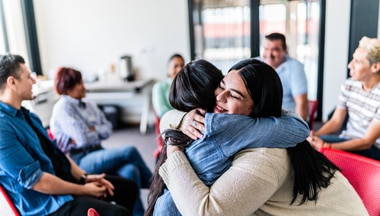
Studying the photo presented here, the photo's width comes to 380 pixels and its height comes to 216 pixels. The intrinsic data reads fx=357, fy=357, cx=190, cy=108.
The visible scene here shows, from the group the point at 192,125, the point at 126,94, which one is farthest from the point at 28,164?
the point at 126,94

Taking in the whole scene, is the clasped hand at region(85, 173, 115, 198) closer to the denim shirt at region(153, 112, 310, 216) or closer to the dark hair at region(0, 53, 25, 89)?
the dark hair at region(0, 53, 25, 89)

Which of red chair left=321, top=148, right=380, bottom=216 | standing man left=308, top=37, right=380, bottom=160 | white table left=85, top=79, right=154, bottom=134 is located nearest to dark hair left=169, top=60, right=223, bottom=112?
red chair left=321, top=148, right=380, bottom=216

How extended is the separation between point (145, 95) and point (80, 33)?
123 centimetres

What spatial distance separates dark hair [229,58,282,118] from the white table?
134 inches

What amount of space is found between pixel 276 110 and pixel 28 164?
1169 mm

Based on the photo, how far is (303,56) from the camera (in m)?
4.65

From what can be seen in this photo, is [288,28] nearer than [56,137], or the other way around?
[56,137]

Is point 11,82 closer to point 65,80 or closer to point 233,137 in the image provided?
point 65,80

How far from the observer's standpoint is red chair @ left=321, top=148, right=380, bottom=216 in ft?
4.68

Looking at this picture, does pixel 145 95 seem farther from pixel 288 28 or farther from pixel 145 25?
pixel 288 28

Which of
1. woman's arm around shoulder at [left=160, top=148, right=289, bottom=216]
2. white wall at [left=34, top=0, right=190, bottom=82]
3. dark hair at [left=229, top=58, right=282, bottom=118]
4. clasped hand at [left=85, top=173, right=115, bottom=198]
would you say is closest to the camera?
woman's arm around shoulder at [left=160, top=148, right=289, bottom=216]

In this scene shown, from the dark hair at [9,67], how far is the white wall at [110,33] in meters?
2.96

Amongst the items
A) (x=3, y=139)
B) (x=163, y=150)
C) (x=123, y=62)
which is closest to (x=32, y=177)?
(x=3, y=139)

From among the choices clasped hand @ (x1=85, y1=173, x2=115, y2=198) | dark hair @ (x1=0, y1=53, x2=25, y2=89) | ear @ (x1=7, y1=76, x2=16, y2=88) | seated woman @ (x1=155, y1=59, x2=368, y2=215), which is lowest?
clasped hand @ (x1=85, y1=173, x2=115, y2=198)
